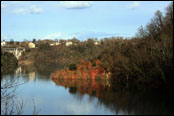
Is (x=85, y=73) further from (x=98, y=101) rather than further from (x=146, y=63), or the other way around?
(x=98, y=101)

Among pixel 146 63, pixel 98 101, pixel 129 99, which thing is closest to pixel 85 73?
pixel 146 63

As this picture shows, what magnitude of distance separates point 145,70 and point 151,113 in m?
9.67

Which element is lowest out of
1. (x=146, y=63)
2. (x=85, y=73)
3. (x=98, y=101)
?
(x=98, y=101)

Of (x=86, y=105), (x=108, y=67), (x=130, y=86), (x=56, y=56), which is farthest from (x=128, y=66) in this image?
(x=56, y=56)

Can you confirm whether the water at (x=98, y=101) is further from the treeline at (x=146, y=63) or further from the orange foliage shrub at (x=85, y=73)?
the orange foliage shrub at (x=85, y=73)

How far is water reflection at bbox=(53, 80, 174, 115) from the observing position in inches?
712

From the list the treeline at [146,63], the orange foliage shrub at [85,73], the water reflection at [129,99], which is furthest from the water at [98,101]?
the orange foliage shrub at [85,73]

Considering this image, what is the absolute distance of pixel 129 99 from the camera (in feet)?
71.1

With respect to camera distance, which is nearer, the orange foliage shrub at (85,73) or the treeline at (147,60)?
the treeline at (147,60)

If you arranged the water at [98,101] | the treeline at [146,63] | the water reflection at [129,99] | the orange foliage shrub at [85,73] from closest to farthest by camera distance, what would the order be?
the water at [98,101] → the water reflection at [129,99] → the treeline at [146,63] → the orange foliage shrub at [85,73]

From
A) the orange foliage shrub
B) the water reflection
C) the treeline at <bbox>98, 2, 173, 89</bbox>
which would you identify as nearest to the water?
the water reflection

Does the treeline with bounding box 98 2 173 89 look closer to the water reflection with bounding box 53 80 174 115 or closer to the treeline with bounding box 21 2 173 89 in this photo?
the treeline with bounding box 21 2 173 89

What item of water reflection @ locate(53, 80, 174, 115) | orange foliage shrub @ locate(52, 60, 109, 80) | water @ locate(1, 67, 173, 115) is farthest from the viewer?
orange foliage shrub @ locate(52, 60, 109, 80)

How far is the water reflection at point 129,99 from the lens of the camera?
18094mm
